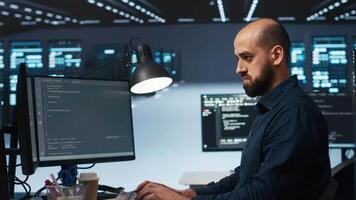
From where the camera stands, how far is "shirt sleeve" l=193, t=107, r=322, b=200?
134cm

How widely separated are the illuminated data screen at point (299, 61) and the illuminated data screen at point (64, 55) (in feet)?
5.69

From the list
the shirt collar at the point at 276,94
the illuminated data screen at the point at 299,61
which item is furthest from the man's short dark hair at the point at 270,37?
the illuminated data screen at the point at 299,61

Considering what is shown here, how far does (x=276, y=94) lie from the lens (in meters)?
1.54

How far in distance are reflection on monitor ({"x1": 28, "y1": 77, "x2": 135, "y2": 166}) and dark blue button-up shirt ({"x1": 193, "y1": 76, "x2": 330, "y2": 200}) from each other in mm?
610

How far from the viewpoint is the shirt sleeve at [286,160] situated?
134cm

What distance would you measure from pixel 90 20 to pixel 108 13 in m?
0.17

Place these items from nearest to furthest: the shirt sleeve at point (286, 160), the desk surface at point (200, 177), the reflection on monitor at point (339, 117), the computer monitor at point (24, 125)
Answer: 1. the shirt sleeve at point (286, 160)
2. the computer monitor at point (24, 125)
3. the desk surface at point (200, 177)
4. the reflection on monitor at point (339, 117)

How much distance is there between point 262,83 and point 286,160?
347 mm

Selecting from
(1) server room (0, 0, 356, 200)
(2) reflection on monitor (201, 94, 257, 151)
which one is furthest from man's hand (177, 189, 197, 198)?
(2) reflection on monitor (201, 94, 257, 151)

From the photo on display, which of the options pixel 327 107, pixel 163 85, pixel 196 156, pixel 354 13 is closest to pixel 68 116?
pixel 163 85

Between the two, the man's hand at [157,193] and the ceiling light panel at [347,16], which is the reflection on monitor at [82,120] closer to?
the man's hand at [157,193]

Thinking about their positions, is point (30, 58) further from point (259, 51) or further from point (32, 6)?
point (259, 51)

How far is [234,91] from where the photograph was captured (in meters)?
3.76

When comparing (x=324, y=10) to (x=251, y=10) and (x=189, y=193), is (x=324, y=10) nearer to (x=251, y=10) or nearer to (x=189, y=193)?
(x=251, y=10)
